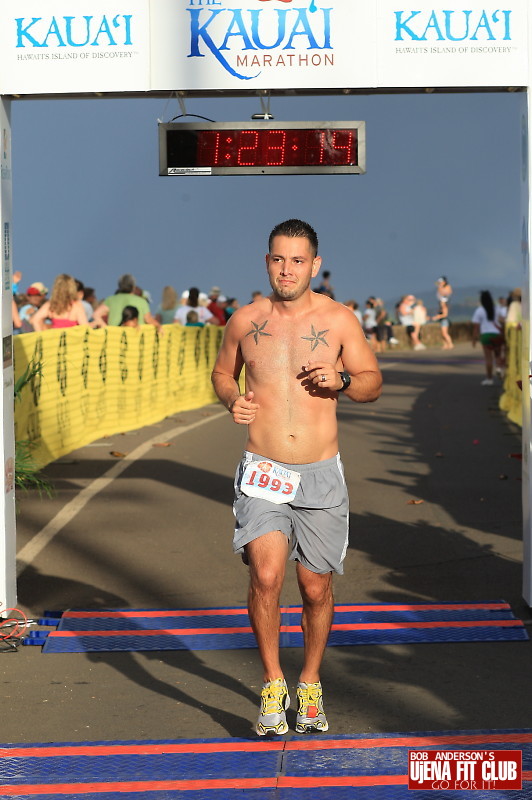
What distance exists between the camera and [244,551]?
6.25 meters

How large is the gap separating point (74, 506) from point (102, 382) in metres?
6.21

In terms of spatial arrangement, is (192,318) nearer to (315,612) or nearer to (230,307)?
(230,307)

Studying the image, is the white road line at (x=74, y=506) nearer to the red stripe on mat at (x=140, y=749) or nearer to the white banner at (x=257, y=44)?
the white banner at (x=257, y=44)

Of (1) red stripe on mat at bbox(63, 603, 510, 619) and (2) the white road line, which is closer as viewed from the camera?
(1) red stripe on mat at bbox(63, 603, 510, 619)

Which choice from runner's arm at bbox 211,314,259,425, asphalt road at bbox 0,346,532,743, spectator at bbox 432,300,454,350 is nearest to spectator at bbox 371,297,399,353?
spectator at bbox 432,300,454,350

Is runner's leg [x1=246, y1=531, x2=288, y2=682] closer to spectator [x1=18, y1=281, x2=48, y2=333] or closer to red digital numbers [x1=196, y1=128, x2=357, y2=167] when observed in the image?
red digital numbers [x1=196, y1=128, x2=357, y2=167]

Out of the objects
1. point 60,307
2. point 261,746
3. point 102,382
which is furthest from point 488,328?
point 261,746

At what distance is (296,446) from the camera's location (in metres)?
6.24

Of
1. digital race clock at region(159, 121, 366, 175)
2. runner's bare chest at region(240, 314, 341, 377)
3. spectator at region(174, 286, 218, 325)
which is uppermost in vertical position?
digital race clock at region(159, 121, 366, 175)

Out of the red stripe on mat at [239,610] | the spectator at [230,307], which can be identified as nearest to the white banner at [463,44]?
the red stripe on mat at [239,610]

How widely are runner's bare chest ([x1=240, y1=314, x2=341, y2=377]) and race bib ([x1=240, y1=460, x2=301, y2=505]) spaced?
1.45 feet

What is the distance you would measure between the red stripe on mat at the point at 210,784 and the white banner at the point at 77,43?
4.19 metres

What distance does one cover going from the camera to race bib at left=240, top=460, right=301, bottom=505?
6137 millimetres

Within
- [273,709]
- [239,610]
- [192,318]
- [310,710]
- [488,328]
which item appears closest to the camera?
[273,709]
